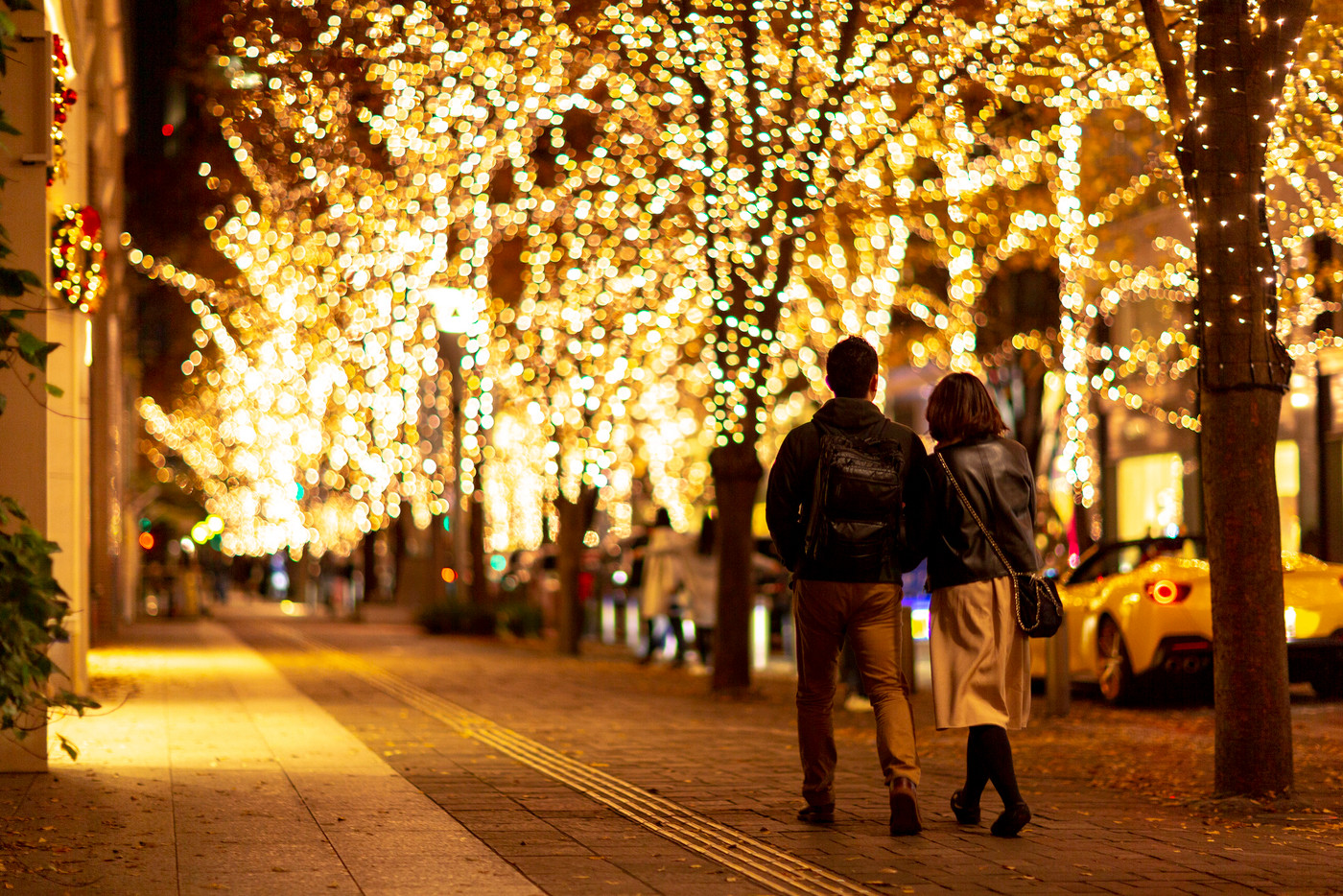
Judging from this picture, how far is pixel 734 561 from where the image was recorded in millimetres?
15703

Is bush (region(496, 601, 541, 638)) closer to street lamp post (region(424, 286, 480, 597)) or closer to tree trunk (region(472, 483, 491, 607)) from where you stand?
tree trunk (region(472, 483, 491, 607))

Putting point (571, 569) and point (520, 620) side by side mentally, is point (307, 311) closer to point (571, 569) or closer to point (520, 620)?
point (571, 569)

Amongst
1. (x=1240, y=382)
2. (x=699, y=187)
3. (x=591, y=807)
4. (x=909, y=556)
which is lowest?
(x=591, y=807)

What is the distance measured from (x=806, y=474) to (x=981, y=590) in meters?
0.86

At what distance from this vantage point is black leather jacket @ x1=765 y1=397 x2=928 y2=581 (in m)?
7.29

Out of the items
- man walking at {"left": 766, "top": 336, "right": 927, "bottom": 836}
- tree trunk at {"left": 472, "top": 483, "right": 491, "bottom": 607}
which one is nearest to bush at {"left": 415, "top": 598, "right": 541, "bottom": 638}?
tree trunk at {"left": 472, "top": 483, "right": 491, "bottom": 607}

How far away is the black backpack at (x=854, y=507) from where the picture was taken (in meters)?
7.17

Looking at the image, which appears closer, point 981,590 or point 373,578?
point 981,590

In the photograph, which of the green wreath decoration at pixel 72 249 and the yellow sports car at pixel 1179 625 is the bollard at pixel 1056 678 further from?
the green wreath decoration at pixel 72 249

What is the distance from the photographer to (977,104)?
1395 centimetres

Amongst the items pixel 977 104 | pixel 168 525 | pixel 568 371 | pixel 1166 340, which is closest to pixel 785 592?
pixel 568 371

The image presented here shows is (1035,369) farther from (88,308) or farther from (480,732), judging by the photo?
(88,308)

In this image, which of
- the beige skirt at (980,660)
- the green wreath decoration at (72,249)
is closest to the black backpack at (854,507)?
the beige skirt at (980,660)

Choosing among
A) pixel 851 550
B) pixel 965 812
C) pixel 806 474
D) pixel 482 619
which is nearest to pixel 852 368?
pixel 806 474
